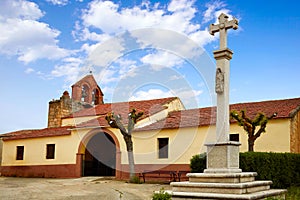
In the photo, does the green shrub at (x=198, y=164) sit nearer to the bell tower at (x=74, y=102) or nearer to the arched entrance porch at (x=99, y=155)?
the arched entrance porch at (x=99, y=155)

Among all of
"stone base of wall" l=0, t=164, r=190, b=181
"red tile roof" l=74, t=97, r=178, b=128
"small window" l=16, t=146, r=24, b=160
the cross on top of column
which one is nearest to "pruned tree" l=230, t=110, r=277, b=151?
"stone base of wall" l=0, t=164, r=190, b=181

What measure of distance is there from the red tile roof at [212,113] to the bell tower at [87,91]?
9.92 meters

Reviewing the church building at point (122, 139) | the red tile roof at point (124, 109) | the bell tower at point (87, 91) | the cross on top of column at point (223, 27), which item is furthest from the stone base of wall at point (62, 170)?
the cross on top of column at point (223, 27)

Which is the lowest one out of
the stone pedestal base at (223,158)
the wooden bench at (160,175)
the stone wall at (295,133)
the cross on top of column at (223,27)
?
the wooden bench at (160,175)

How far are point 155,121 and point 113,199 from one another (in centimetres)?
1042

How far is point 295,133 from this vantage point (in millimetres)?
15703

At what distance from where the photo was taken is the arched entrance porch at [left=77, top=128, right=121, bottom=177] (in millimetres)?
21438

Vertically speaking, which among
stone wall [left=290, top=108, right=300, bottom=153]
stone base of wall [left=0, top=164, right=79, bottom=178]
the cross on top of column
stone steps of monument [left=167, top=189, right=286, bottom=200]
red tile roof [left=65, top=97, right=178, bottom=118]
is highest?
the cross on top of column

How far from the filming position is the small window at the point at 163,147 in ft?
60.3

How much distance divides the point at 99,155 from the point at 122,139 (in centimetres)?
437

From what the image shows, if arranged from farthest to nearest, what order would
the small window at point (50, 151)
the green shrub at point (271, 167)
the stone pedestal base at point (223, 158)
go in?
the small window at point (50, 151) < the green shrub at point (271, 167) < the stone pedestal base at point (223, 158)

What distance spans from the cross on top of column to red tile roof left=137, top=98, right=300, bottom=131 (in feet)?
22.1

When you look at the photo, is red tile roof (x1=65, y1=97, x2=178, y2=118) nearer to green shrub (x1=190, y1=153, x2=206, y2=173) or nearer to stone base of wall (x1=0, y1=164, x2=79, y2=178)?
stone base of wall (x1=0, y1=164, x2=79, y2=178)

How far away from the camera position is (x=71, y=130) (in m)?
21.2
